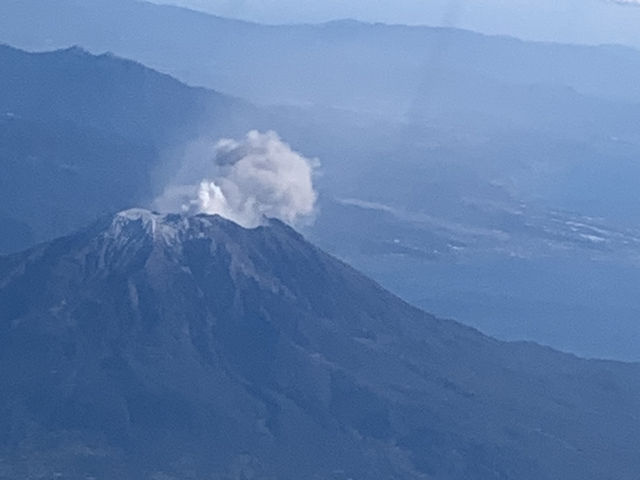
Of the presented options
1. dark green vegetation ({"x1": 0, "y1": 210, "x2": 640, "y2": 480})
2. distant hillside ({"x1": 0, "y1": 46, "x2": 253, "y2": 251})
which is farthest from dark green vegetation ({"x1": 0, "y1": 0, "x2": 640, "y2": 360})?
dark green vegetation ({"x1": 0, "y1": 210, "x2": 640, "y2": 480})

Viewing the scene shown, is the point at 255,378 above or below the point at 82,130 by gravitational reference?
above

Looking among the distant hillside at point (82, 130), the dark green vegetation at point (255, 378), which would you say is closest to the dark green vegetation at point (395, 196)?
the distant hillside at point (82, 130)

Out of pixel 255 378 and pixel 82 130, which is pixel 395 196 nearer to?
pixel 82 130

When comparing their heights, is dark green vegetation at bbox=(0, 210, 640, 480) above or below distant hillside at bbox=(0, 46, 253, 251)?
above

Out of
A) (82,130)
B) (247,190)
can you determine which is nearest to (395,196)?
(82,130)

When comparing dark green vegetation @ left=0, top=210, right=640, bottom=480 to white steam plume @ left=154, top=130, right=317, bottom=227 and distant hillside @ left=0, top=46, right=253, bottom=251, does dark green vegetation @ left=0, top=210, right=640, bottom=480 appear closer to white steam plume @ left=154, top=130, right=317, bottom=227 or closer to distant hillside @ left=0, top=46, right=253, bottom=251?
white steam plume @ left=154, top=130, right=317, bottom=227

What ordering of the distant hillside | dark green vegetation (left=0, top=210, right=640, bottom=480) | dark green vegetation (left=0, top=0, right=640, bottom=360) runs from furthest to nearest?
the distant hillside, dark green vegetation (left=0, top=0, right=640, bottom=360), dark green vegetation (left=0, top=210, right=640, bottom=480)

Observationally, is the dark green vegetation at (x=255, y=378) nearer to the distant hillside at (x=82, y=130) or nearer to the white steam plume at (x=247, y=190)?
the white steam plume at (x=247, y=190)
